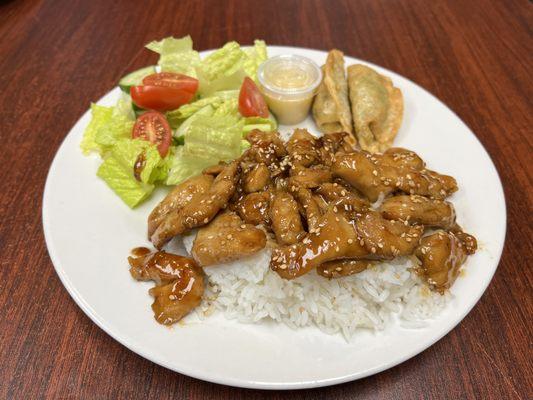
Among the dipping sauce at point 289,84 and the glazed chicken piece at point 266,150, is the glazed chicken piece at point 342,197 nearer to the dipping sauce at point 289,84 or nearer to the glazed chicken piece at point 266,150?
the glazed chicken piece at point 266,150

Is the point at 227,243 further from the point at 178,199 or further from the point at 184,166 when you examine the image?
the point at 184,166

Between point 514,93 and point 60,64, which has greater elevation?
point 60,64

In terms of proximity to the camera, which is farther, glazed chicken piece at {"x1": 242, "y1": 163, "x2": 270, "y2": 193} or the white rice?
glazed chicken piece at {"x1": 242, "y1": 163, "x2": 270, "y2": 193}

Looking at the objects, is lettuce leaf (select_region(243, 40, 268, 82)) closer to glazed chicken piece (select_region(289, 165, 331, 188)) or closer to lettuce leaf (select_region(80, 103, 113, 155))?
lettuce leaf (select_region(80, 103, 113, 155))

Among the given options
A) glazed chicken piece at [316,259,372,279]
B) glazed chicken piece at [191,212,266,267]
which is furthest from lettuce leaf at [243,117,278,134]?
glazed chicken piece at [316,259,372,279]

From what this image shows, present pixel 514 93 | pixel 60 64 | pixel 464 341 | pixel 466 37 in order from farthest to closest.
A: pixel 466 37, pixel 60 64, pixel 514 93, pixel 464 341

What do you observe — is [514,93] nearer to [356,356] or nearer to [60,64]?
[356,356]

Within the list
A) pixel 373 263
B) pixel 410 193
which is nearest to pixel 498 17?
pixel 410 193
